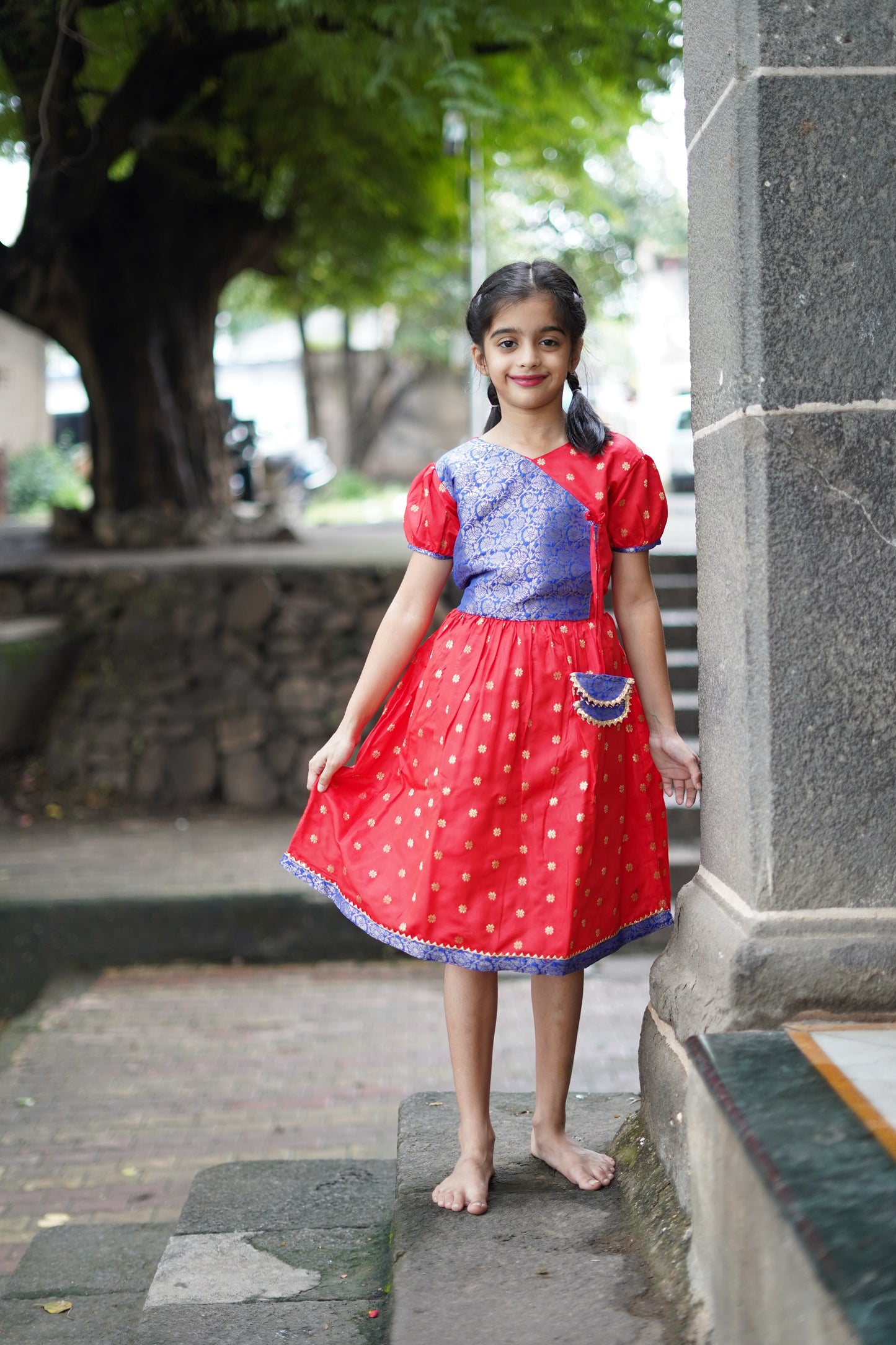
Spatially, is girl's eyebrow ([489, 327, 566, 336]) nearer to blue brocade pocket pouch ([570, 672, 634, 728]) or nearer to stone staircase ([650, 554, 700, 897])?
blue brocade pocket pouch ([570, 672, 634, 728])

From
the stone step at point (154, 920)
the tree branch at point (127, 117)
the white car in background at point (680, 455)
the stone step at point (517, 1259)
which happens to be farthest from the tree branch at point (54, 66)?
the white car in background at point (680, 455)

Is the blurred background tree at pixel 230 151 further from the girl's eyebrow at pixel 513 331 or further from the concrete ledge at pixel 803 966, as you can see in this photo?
the concrete ledge at pixel 803 966

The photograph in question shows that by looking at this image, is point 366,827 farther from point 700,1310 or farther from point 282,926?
point 282,926

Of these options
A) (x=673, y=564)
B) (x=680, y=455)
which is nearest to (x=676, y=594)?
(x=673, y=564)

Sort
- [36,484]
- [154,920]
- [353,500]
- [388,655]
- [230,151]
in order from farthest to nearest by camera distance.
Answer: [353,500]
[36,484]
[230,151]
[154,920]
[388,655]

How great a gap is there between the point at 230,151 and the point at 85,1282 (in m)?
7.11

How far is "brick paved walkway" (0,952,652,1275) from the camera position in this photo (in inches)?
139

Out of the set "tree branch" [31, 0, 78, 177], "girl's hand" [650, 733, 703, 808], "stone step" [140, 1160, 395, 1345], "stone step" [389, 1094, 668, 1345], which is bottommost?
"stone step" [140, 1160, 395, 1345]

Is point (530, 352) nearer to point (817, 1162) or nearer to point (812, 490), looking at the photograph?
point (812, 490)

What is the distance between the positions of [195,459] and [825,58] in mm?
8502

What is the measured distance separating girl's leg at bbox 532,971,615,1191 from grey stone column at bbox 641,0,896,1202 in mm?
407

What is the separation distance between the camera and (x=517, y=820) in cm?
231

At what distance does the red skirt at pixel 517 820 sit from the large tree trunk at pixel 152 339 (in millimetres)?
7186

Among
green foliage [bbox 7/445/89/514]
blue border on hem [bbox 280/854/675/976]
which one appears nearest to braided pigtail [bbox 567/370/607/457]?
blue border on hem [bbox 280/854/675/976]
